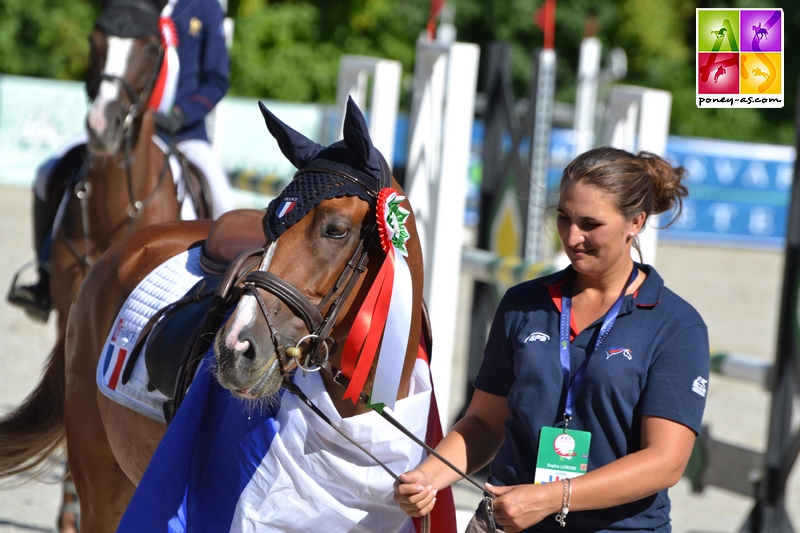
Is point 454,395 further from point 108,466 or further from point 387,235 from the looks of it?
point 387,235

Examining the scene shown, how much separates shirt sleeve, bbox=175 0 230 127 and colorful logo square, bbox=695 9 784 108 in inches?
138

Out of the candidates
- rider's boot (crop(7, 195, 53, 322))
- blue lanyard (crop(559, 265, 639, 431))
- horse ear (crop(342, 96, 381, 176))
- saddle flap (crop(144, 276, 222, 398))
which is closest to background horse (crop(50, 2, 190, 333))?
rider's boot (crop(7, 195, 53, 322))

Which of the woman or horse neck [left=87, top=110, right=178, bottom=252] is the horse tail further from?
the woman

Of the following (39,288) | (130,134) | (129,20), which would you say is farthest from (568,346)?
(39,288)

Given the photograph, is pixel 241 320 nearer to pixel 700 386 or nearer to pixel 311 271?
pixel 311 271

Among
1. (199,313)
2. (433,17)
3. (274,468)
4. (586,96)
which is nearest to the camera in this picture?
(274,468)

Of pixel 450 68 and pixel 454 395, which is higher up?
pixel 450 68

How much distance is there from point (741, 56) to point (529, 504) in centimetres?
132

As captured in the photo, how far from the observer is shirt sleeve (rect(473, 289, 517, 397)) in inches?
92.0

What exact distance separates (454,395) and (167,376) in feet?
16.8

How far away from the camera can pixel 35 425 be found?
3.59m

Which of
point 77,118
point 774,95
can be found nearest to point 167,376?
point 774,95

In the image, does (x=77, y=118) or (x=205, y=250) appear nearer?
(x=205, y=250)

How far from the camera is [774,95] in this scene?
2.44m
